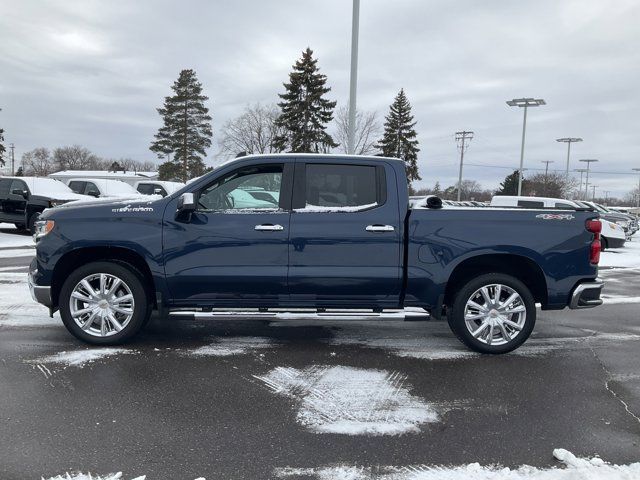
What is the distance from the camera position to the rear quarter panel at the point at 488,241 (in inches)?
196

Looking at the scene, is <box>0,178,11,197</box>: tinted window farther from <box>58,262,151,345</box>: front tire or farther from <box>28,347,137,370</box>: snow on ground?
<box>28,347,137,370</box>: snow on ground

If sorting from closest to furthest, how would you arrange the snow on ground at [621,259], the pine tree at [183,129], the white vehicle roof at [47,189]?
1. the snow on ground at [621,259]
2. the white vehicle roof at [47,189]
3. the pine tree at [183,129]

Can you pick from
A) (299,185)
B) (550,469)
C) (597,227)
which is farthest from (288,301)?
(597,227)

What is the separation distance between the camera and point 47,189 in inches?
687

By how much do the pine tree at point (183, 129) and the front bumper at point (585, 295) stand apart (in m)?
55.8

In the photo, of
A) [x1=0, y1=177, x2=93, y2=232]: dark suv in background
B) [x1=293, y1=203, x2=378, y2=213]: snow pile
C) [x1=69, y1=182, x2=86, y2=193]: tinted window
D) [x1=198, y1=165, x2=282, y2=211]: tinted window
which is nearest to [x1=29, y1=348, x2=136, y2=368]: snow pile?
[x1=198, y1=165, x2=282, y2=211]: tinted window

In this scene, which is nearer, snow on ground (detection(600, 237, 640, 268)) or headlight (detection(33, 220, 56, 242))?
headlight (detection(33, 220, 56, 242))

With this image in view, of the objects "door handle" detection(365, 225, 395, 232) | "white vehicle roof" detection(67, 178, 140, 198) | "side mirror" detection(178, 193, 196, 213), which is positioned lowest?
"door handle" detection(365, 225, 395, 232)

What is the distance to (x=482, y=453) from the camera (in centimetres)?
318

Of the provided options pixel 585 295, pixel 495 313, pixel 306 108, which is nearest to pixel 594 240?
pixel 585 295

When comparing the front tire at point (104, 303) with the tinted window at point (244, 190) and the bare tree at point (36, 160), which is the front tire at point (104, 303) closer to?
the tinted window at point (244, 190)

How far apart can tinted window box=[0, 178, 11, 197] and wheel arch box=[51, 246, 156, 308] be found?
14221 millimetres

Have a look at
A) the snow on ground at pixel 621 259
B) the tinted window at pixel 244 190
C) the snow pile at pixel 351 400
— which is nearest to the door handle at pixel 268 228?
the tinted window at pixel 244 190

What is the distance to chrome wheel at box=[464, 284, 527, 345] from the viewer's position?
5082 mm
